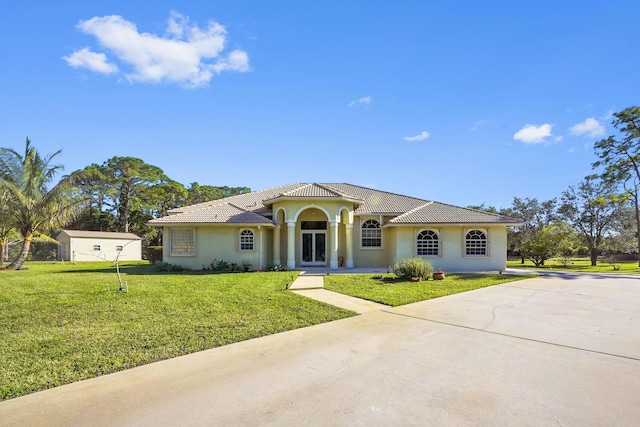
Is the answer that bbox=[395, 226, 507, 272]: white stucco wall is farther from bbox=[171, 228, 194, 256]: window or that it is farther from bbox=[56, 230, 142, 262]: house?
bbox=[56, 230, 142, 262]: house

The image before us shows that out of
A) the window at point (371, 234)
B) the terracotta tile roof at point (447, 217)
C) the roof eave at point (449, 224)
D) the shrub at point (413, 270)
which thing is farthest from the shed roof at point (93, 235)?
the shrub at point (413, 270)

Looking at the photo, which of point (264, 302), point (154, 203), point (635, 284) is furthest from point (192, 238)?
point (154, 203)

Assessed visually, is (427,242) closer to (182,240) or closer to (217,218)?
(217,218)

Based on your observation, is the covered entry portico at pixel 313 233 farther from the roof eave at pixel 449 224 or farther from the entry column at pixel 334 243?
the roof eave at pixel 449 224

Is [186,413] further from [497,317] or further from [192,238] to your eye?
[192,238]

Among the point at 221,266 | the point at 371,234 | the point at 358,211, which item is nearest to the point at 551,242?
the point at 371,234

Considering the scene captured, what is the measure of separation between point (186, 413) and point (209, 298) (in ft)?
24.0

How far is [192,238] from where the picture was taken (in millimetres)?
21391

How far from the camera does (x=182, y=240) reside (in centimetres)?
2145

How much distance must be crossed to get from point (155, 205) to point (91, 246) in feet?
46.6

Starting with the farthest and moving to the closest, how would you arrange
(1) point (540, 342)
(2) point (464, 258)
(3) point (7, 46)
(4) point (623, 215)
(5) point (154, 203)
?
(5) point (154, 203) → (4) point (623, 215) → (2) point (464, 258) → (3) point (7, 46) → (1) point (540, 342)

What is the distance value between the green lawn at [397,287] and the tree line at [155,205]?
52.7ft

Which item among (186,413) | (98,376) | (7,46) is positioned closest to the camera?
(186,413)

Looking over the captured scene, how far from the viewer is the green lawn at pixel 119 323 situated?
5.27 metres
